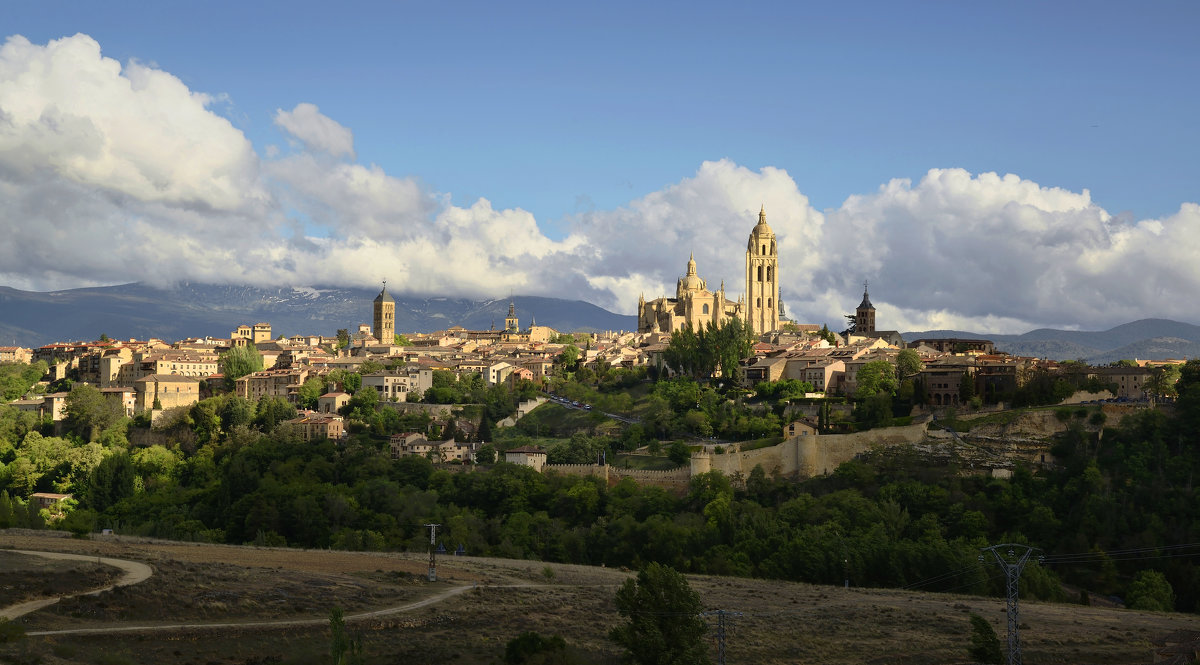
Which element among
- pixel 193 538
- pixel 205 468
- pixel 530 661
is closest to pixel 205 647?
pixel 530 661

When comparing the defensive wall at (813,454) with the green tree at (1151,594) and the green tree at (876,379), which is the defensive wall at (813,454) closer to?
the green tree at (876,379)

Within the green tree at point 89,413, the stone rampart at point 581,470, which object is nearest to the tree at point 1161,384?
the stone rampart at point 581,470

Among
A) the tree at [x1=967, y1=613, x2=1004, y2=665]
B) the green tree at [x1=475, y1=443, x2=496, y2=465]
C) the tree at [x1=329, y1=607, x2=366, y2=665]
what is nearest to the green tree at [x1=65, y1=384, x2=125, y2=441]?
the green tree at [x1=475, y1=443, x2=496, y2=465]

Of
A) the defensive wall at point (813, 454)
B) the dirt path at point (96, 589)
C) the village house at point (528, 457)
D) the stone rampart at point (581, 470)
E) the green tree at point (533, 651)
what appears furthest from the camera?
the village house at point (528, 457)

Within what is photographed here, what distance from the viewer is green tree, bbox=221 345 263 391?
279ft

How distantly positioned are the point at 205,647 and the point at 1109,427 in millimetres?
42332

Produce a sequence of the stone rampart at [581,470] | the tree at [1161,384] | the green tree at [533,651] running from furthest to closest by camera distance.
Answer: the tree at [1161,384] → the stone rampart at [581,470] → the green tree at [533,651]

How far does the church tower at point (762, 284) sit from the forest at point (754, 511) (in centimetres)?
4557

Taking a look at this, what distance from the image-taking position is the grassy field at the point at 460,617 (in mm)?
23188

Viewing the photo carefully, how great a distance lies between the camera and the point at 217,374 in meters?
89.8

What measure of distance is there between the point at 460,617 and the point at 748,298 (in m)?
84.9

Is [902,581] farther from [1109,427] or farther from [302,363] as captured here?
[302,363]

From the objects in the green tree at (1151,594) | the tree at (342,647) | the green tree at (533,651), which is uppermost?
the tree at (342,647)

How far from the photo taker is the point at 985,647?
25578 millimetres
